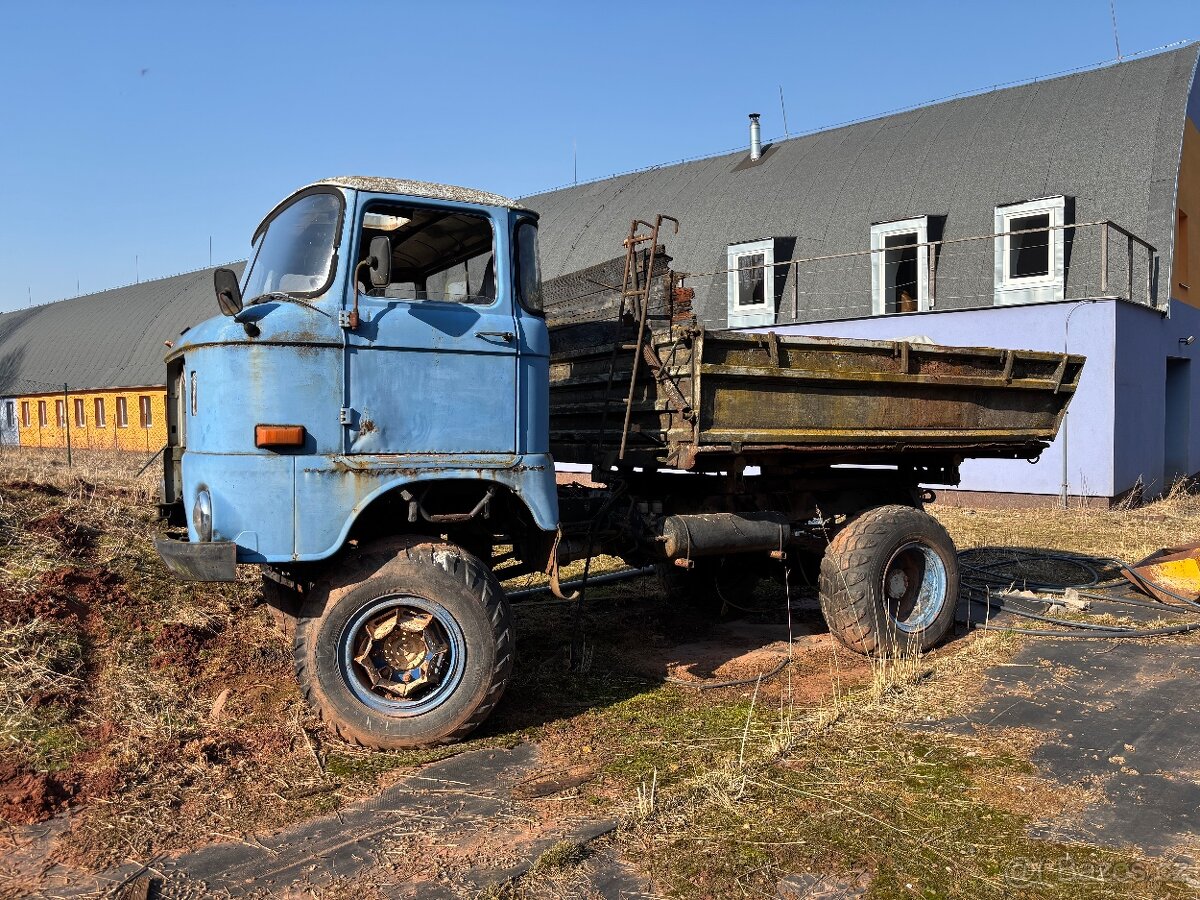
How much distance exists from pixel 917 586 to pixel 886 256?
38.7 feet

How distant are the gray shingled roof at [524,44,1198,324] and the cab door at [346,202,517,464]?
1254 centimetres

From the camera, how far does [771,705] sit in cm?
567

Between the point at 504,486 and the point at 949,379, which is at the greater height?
the point at 949,379

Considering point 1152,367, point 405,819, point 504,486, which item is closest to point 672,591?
point 504,486

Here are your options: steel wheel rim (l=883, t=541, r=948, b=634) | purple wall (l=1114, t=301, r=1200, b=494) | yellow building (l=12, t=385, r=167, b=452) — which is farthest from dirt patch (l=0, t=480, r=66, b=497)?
yellow building (l=12, t=385, r=167, b=452)

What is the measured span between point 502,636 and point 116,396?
3267 centimetres

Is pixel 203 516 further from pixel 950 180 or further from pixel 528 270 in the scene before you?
pixel 950 180

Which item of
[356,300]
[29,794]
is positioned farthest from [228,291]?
[29,794]

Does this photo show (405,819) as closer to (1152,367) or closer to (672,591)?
(672,591)

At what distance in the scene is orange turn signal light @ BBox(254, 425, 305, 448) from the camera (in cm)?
460

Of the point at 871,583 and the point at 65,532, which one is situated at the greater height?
the point at 65,532

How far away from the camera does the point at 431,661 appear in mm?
4910

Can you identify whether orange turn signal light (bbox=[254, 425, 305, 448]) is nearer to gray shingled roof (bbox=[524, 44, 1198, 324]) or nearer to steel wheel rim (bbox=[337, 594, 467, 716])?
steel wheel rim (bbox=[337, 594, 467, 716])

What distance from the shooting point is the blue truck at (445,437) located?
4.70m
